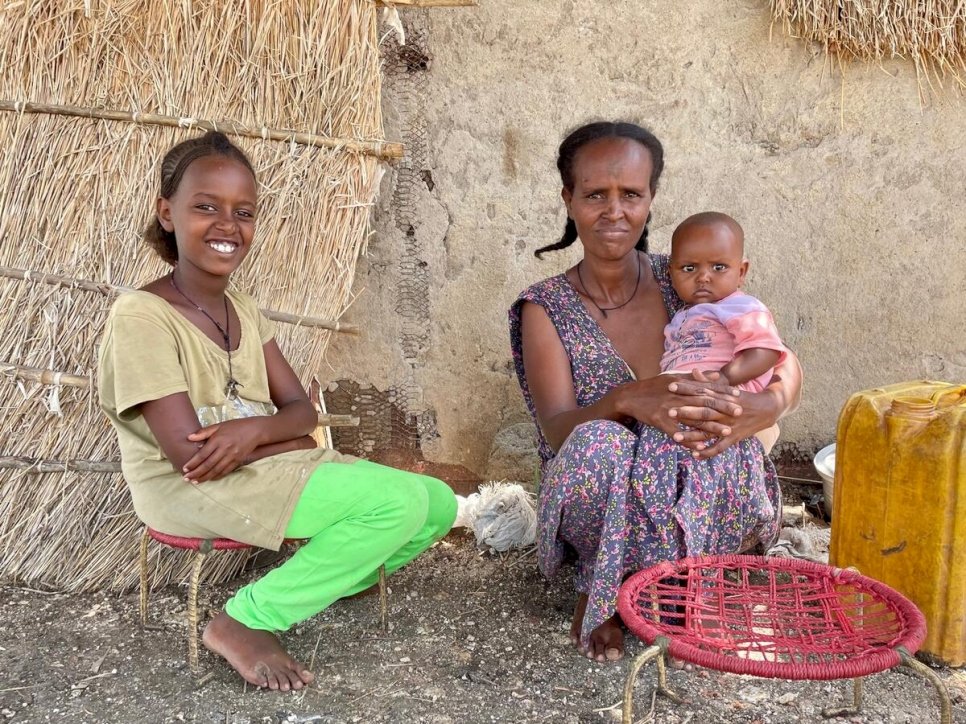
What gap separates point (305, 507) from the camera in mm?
2074

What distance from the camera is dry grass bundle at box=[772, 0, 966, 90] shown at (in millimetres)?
2807

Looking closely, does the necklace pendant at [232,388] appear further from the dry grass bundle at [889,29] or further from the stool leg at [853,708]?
the dry grass bundle at [889,29]

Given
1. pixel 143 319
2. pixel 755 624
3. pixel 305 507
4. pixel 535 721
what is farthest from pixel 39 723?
pixel 755 624

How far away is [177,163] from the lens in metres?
2.19

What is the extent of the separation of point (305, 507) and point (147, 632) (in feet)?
2.41

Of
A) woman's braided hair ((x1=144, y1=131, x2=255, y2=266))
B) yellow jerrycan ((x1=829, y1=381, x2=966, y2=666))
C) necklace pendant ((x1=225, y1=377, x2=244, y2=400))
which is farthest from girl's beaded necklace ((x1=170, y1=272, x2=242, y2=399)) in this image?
yellow jerrycan ((x1=829, y1=381, x2=966, y2=666))

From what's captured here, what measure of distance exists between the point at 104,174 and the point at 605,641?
80.3 inches

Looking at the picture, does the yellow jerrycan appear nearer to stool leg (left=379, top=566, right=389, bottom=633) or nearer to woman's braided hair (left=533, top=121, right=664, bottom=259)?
woman's braided hair (left=533, top=121, right=664, bottom=259)

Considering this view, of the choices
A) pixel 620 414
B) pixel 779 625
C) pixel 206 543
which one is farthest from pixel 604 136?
pixel 206 543

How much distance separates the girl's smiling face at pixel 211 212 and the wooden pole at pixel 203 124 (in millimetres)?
612

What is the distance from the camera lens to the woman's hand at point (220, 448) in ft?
6.55

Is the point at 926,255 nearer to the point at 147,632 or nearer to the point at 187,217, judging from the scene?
the point at 187,217

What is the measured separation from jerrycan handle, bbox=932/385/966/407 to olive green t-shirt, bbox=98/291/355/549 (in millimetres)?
1536

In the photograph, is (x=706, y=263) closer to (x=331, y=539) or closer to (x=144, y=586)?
(x=331, y=539)
